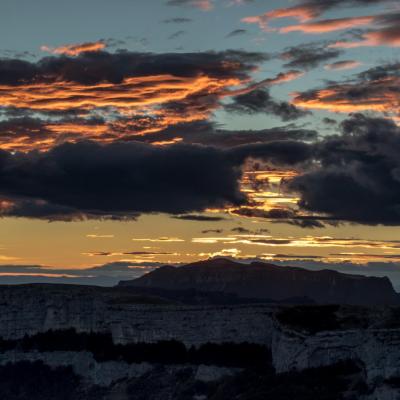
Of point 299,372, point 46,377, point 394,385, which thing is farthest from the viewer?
point 46,377

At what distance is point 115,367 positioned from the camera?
14012 centimetres

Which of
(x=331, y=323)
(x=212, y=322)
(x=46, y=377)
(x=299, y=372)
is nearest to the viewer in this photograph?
(x=299, y=372)

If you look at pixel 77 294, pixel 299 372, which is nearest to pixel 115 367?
pixel 77 294

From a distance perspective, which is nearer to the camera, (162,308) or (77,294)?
(162,308)

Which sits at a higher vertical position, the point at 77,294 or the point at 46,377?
the point at 77,294

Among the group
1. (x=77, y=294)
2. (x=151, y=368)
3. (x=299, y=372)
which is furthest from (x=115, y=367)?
(x=299, y=372)

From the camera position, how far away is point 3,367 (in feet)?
496

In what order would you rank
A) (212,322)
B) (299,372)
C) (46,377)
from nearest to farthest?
(299,372)
(212,322)
(46,377)

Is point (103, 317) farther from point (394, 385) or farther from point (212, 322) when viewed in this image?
point (394, 385)

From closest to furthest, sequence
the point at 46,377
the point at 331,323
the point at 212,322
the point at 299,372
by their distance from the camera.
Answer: the point at 299,372 → the point at 331,323 → the point at 212,322 → the point at 46,377

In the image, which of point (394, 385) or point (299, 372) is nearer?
point (394, 385)

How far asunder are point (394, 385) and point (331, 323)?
1983 centimetres

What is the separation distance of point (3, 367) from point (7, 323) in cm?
625

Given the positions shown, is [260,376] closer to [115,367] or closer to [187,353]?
[187,353]
